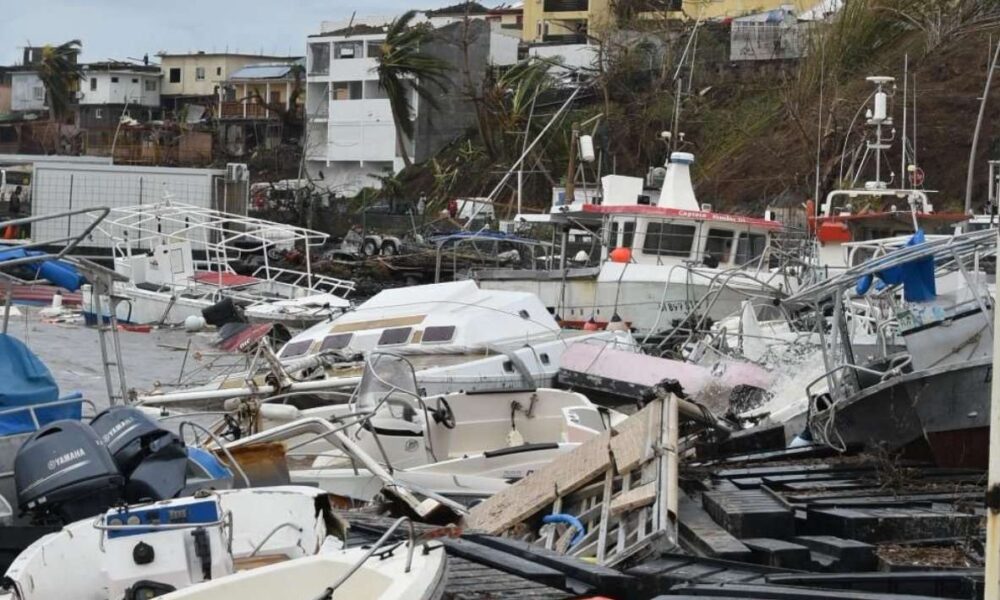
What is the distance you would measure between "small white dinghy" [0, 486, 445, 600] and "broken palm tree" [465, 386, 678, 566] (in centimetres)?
146

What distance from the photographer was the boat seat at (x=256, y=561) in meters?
8.91

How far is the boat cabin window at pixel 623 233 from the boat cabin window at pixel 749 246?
1708 millimetres

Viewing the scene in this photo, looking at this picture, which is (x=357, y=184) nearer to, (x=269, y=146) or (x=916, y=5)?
(x=269, y=146)

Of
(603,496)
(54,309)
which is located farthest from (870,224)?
(54,309)

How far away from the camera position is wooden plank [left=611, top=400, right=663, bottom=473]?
33.3ft

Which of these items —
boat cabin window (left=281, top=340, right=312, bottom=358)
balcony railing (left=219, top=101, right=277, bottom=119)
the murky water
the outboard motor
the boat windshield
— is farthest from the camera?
balcony railing (left=219, top=101, right=277, bottom=119)

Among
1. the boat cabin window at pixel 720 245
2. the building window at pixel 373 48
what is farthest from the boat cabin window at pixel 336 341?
the building window at pixel 373 48

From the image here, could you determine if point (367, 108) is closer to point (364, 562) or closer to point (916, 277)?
point (916, 277)

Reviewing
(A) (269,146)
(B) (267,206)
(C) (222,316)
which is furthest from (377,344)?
(A) (269,146)

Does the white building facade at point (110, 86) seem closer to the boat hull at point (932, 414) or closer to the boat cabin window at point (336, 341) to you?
the boat cabin window at point (336, 341)

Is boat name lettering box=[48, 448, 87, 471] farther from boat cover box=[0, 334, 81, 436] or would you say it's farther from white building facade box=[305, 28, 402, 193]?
white building facade box=[305, 28, 402, 193]

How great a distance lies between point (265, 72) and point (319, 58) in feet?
35.2

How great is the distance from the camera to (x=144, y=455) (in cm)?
1012

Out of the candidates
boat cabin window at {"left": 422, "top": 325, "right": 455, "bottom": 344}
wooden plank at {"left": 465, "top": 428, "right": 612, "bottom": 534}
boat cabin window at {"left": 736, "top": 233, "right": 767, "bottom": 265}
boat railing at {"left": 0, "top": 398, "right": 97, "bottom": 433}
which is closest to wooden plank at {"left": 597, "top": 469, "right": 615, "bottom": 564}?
wooden plank at {"left": 465, "top": 428, "right": 612, "bottom": 534}
